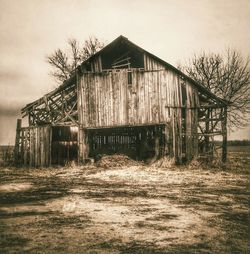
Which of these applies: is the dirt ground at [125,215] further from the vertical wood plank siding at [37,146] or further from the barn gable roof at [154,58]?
the barn gable roof at [154,58]

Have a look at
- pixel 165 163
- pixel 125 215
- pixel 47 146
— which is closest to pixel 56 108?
pixel 47 146

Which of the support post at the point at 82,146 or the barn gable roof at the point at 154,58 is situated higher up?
the barn gable roof at the point at 154,58

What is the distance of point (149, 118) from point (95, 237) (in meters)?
14.3

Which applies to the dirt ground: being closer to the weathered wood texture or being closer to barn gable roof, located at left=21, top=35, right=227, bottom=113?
the weathered wood texture

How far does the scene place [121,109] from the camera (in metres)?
20.5

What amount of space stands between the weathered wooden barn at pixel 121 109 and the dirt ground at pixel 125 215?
5442 mm

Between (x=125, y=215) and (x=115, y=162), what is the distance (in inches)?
481

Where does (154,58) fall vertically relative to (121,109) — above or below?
above

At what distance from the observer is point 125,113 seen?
20.5 meters

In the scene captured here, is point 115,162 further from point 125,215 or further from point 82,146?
point 125,215

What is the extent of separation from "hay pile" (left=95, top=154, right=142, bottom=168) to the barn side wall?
1.92 metres

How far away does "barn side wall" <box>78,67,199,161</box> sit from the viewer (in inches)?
804

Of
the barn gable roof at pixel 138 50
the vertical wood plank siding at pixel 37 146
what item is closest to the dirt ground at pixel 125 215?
the vertical wood plank siding at pixel 37 146

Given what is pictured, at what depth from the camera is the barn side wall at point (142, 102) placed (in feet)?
67.0
